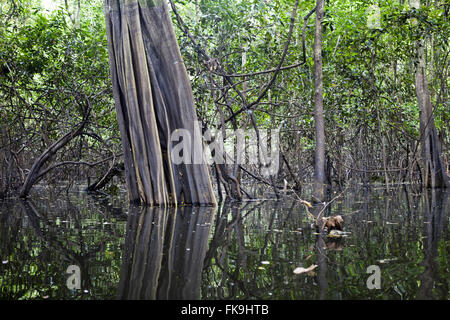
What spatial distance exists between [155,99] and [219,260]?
3.42 meters

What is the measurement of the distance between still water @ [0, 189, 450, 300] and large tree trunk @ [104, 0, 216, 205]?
152 centimetres

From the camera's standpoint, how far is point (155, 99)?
202 inches

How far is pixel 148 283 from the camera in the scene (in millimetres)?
1641

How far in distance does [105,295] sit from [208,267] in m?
0.58

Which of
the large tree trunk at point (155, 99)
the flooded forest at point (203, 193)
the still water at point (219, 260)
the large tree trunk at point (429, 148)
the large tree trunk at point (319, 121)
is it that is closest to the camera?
the still water at point (219, 260)

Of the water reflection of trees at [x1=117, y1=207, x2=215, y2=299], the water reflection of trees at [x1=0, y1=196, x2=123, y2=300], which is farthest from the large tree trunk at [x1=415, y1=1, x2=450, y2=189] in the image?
the water reflection of trees at [x1=0, y1=196, x2=123, y2=300]

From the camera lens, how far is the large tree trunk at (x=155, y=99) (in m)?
5.03

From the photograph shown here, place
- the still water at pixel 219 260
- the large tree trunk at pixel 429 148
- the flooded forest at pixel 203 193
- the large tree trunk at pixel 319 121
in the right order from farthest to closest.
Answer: the large tree trunk at pixel 429 148, the large tree trunk at pixel 319 121, the flooded forest at pixel 203 193, the still water at pixel 219 260

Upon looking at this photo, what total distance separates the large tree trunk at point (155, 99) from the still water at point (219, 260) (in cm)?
152
